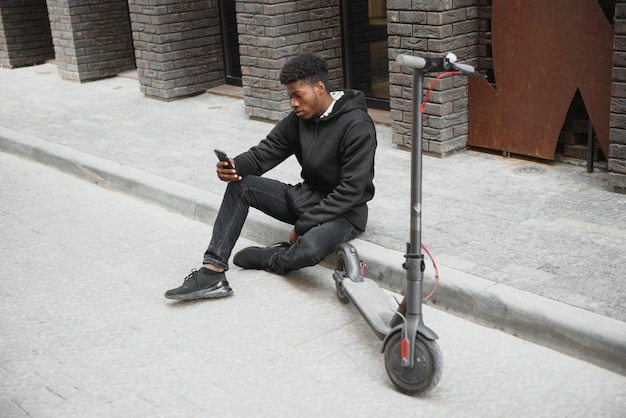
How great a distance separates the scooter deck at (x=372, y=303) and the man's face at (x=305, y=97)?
3.31 feet

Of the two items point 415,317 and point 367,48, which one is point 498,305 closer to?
point 415,317

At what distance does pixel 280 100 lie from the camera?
28.1ft

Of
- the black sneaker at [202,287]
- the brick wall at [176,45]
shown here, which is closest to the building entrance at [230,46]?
the brick wall at [176,45]

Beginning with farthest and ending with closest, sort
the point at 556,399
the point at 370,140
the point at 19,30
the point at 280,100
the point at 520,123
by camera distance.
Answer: the point at 19,30
the point at 280,100
the point at 520,123
the point at 370,140
the point at 556,399

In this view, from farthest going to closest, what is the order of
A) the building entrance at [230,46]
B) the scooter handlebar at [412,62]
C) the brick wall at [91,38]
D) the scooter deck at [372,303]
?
1. the brick wall at [91,38]
2. the building entrance at [230,46]
3. the scooter deck at [372,303]
4. the scooter handlebar at [412,62]

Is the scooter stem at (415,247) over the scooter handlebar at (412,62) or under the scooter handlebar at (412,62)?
under

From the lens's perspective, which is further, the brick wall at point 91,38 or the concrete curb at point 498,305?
the brick wall at point 91,38

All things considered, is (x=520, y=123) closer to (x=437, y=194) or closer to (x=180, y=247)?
(x=437, y=194)

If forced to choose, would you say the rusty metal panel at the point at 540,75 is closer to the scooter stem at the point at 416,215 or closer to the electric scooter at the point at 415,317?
the electric scooter at the point at 415,317

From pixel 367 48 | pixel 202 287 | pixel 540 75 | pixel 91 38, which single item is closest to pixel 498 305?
pixel 202 287

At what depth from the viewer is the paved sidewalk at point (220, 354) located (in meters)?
3.71

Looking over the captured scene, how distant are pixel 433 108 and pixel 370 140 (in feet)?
7.39

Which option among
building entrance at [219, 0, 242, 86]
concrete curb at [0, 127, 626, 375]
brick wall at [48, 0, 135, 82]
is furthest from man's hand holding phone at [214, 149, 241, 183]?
brick wall at [48, 0, 135, 82]

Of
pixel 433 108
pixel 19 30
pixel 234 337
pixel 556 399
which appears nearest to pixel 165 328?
pixel 234 337
